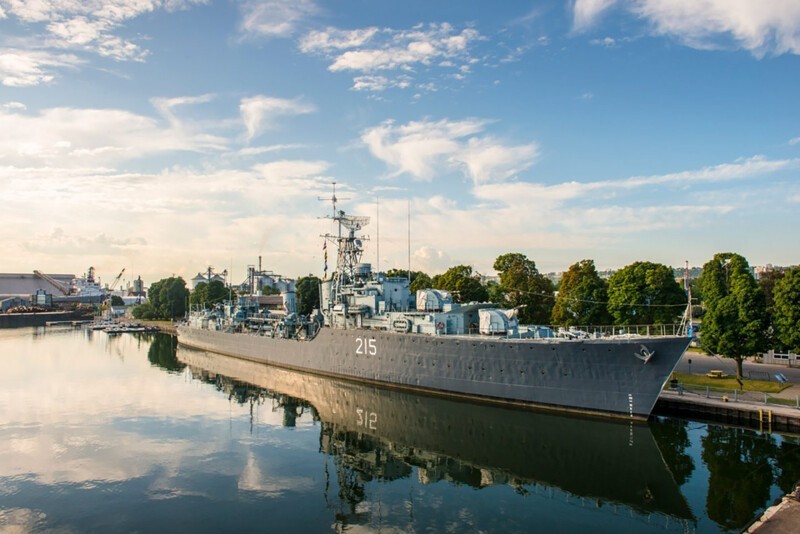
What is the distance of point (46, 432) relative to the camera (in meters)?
26.0

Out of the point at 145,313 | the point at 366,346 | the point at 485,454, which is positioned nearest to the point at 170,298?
the point at 145,313

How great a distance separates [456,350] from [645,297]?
20851mm

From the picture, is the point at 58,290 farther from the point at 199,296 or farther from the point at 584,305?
the point at 584,305

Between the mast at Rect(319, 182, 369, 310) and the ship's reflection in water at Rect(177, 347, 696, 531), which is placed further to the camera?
the mast at Rect(319, 182, 369, 310)

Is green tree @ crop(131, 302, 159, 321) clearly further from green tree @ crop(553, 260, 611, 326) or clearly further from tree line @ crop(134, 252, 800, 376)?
green tree @ crop(553, 260, 611, 326)

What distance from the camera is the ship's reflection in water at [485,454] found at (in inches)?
708

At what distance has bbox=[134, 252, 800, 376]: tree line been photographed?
31219 mm

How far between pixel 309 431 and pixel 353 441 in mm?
3172

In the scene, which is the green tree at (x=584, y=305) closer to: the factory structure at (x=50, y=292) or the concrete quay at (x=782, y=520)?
the concrete quay at (x=782, y=520)

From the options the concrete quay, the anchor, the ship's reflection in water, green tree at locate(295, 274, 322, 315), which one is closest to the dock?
the ship's reflection in water

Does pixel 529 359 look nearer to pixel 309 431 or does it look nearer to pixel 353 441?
pixel 353 441

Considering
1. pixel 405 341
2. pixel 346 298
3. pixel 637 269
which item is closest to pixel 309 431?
pixel 405 341

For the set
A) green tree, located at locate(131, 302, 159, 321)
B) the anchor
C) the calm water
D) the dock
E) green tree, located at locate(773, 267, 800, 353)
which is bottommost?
the calm water

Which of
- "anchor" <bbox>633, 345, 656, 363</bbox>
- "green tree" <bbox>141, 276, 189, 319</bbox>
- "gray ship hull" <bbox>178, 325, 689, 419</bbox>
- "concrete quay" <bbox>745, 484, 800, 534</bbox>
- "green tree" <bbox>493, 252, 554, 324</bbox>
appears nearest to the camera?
"concrete quay" <bbox>745, 484, 800, 534</bbox>
